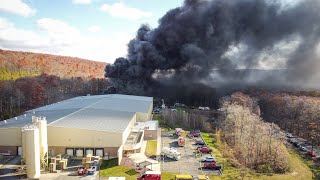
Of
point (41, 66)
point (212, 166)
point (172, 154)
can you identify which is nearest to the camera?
point (212, 166)

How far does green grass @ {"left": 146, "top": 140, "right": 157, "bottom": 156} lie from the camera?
38353 mm

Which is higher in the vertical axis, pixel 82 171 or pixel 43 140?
pixel 43 140

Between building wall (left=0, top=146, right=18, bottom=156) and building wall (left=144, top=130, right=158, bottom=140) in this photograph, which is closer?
building wall (left=0, top=146, right=18, bottom=156)

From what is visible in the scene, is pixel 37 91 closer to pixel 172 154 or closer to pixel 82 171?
pixel 172 154

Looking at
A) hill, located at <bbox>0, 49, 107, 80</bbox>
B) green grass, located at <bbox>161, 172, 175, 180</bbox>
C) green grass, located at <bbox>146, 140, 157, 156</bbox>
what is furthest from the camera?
hill, located at <bbox>0, 49, 107, 80</bbox>

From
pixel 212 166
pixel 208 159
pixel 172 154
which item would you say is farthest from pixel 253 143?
pixel 172 154

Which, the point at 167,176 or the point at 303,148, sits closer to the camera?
the point at 167,176

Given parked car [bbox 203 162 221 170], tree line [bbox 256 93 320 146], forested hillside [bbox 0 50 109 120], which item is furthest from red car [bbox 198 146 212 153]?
forested hillside [bbox 0 50 109 120]

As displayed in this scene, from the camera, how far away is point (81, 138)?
1394 inches

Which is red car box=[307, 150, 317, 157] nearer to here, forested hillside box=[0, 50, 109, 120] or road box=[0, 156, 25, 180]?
road box=[0, 156, 25, 180]

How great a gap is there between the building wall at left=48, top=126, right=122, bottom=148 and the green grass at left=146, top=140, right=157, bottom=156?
174 inches

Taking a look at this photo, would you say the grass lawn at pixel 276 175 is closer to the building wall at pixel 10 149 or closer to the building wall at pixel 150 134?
the building wall at pixel 150 134

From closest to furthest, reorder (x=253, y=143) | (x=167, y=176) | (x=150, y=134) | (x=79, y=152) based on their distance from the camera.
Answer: (x=167, y=176)
(x=79, y=152)
(x=253, y=143)
(x=150, y=134)

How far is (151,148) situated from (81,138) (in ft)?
28.4
